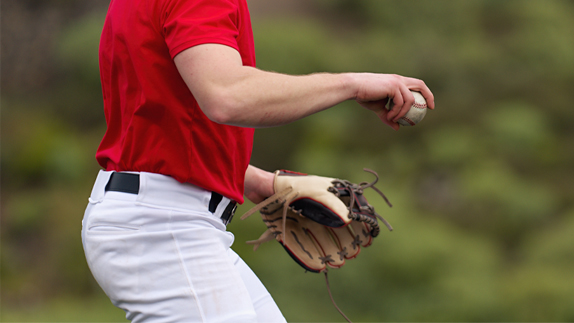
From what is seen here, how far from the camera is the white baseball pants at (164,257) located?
48.1 inches

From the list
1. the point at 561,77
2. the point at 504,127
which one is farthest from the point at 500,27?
the point at 504,127

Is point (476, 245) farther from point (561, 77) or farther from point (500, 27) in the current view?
point (500, 27)

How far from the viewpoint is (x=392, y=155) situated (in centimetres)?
670

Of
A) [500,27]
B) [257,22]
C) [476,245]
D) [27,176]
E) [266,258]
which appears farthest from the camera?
[500,27]

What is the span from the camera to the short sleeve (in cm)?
110

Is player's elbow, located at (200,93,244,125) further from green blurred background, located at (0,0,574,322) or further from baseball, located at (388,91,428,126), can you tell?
green blurred background, located at (0,0,574,322)

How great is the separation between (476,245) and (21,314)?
426cm

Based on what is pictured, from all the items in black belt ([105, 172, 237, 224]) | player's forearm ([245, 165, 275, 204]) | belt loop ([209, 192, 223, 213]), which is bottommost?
black belt ([105, 172, 237, 224])

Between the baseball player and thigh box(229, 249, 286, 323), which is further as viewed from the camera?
thigh box(229, 249, 286, 323)

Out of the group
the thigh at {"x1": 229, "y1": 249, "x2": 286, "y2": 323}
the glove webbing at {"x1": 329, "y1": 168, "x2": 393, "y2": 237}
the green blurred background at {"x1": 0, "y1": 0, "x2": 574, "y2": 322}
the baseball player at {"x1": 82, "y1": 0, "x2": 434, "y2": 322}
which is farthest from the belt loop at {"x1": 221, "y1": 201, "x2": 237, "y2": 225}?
the green blurred background at {"x1": 0, "y1": 0, "x2": 574, "y2": 322}

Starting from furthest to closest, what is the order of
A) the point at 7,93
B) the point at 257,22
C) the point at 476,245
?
1. the point at 257,22
2. the point at 7,93
3. the point at 476,245

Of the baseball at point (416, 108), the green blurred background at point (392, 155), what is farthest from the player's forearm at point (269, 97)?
the green blurred background at point (392, 155)

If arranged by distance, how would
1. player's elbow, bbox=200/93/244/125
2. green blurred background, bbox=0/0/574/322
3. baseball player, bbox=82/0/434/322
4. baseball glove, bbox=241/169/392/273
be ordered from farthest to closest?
green blurred background, bbox=0/0/574/322, baseball glove, bbox=241/169/392/273, baseball player, bbox=82/0/434/322, player's elbow, bbox=200/93/244/125

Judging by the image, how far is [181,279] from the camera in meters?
1.22
